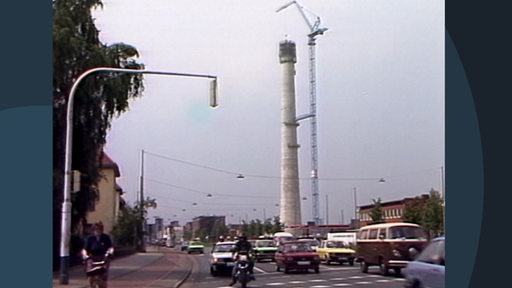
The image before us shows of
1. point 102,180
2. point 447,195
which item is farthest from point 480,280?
point 102,180

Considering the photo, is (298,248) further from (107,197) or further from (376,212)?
(107,197)

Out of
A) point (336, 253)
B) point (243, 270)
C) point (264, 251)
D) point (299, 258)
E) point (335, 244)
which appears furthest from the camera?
point (264, 251)

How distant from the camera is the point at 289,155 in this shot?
8006 centimetres

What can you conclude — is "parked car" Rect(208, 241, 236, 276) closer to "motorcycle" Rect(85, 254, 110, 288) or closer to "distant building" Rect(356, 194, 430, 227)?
"distant building" Rect(356, 194, 430, 227)

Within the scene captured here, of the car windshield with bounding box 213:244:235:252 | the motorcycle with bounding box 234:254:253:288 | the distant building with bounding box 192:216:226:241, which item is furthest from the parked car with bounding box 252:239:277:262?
the motorcycle with bounding box 234:254:253:288

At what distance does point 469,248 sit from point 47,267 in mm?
7418

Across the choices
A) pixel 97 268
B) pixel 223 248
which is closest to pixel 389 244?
pixel 223 248

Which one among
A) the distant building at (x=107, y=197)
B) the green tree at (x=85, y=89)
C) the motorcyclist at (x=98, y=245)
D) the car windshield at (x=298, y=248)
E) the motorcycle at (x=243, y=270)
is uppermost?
the green tree at (x=85, y=89)

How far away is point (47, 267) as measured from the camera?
43.5 feet

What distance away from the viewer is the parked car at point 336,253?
4125 cm

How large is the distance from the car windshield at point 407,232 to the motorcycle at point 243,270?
6.38 metres

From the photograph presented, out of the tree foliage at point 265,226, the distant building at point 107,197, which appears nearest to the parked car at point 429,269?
the distant building at point 107,197

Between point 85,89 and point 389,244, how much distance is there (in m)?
13.7

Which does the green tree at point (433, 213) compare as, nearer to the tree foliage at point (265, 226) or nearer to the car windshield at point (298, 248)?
the car windshield at point (298, 248)
